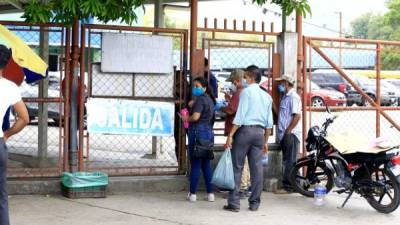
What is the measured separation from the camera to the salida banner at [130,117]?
→ 8.03 metres

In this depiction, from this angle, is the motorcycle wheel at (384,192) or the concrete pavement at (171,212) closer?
the concrete pavement at (171,212)

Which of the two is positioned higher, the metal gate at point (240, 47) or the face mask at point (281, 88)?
the metal gate at point (240, 47)

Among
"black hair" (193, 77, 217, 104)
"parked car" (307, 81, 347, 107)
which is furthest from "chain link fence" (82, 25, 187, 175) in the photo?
"parked car" (307, 81, 347, 107)

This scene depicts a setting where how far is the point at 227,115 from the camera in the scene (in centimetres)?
819

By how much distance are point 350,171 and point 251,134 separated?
1.49 m

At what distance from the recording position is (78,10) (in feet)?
23.7

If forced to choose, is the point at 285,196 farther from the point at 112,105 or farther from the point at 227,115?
the point at 112,105

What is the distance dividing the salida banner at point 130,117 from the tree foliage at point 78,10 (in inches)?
48.0

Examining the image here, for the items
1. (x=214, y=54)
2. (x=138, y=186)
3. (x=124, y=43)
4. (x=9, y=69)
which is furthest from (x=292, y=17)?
(x=9, y=69)

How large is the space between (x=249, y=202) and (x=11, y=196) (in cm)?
311

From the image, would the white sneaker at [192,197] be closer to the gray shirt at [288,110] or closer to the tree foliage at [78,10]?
the gray shirt at [288,110]

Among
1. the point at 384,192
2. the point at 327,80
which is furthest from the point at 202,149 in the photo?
the point at 327,80

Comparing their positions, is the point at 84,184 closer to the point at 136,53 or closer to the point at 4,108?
the point at 136,53

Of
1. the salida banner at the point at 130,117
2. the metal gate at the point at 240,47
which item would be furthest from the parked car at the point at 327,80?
the salida banner at the point at 130,117
